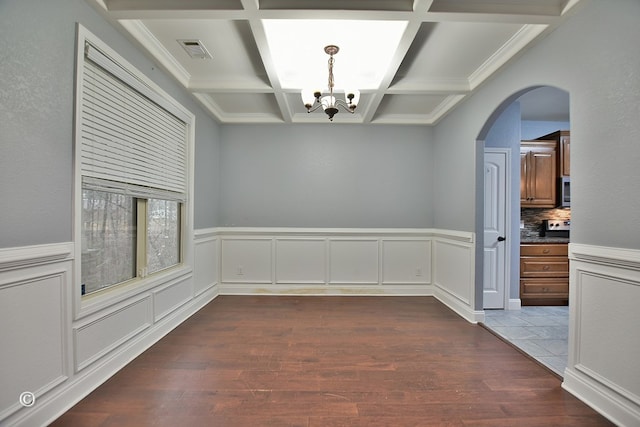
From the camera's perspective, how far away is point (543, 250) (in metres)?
3.95

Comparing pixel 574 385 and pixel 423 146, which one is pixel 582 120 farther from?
pixel 423 146

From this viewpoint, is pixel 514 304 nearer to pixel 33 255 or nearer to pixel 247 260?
pixel 247 260

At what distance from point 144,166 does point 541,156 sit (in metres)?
5.03

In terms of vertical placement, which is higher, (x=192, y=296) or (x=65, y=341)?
(x=65, y=341)

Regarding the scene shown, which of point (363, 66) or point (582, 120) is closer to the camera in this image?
point (582, 120)

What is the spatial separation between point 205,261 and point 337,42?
123 inches

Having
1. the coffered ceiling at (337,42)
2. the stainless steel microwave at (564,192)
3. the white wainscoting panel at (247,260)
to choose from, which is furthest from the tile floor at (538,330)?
the white wainscoting panel at (247,260)

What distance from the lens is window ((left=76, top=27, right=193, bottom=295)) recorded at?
6.56 feet

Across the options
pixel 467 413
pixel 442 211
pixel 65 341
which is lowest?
pixel 467 413

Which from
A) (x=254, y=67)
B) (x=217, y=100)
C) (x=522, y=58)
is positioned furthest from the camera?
(x=217, y=100)

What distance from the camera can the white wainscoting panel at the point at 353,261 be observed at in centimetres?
444

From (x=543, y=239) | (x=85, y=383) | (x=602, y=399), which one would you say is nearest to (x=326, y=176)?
(x=543, y=239)

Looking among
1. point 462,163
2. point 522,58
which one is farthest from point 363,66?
point 462,163

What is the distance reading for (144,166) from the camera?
8.56ft
